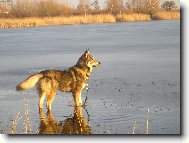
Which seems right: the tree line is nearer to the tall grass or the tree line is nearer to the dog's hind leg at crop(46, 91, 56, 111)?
the tall grass

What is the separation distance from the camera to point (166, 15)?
4.13 m

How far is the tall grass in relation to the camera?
452 centimetres

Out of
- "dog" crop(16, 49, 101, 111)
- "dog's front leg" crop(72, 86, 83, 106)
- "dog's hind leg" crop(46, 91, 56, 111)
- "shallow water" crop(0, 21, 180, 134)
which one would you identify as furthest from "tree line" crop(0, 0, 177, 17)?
"dog's front leg" crop(72, 86, 83, 106)

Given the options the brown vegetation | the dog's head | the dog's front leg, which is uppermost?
the brown vegetation

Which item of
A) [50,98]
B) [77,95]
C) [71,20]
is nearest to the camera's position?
[71,20]

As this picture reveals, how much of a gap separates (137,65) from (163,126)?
2.46 ft

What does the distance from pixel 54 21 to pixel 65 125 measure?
1.07 meters

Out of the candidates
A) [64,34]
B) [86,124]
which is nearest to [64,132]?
[86,124]

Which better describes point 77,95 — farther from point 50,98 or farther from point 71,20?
point 71,20

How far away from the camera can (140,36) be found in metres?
4.67

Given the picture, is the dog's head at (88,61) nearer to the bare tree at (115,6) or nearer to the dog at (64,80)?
the dog at (64,80)

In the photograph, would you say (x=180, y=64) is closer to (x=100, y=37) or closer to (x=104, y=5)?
(x=104, y=5)

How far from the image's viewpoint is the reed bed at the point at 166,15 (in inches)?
151

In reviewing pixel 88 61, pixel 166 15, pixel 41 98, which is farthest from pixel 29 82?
pixel 166 15
